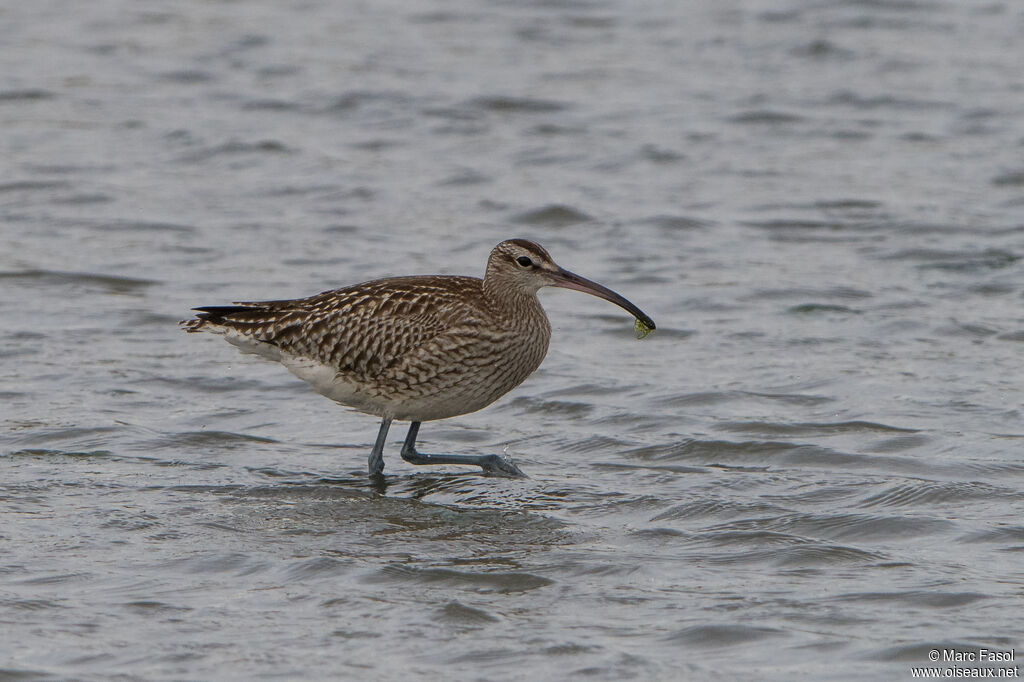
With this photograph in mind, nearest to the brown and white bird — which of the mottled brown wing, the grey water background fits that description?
the mottled brown wing

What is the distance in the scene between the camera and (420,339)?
9992 mm

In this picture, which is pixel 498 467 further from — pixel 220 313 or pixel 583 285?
pixel 220 313

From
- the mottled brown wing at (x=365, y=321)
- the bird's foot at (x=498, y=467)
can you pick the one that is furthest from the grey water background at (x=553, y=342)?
the mottled brown wing at (x=365, y=321)

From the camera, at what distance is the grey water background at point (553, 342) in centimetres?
769

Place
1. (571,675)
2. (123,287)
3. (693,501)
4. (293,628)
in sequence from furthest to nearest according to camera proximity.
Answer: (123,287), (693,501), (293,628), (571,675)

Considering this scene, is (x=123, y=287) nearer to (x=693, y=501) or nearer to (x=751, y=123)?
(x=693, y=501)

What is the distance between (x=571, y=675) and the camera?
7031 mm

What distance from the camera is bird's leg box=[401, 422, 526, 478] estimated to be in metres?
9.92

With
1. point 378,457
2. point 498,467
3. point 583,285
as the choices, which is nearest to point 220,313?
point 378,457

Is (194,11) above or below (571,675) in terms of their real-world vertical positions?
above

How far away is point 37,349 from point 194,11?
13.4 meters

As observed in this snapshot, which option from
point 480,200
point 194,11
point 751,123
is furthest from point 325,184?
point 194,11

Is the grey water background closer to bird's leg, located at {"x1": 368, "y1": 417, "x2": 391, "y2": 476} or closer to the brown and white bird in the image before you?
bird's leg, located at {"x1": 368, "y1": 417, "x2": 391, "y2": 476}

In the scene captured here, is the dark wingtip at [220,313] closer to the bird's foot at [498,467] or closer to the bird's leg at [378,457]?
the bird's leg at [378,457]
